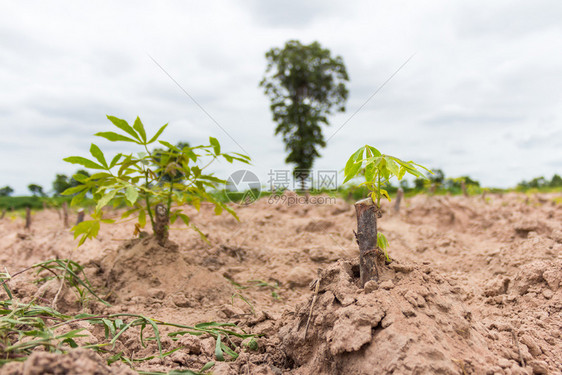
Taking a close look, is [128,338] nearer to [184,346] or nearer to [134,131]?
[184,346]

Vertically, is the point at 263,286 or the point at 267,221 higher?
the point at 267,221

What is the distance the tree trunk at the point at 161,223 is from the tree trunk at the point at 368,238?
1.78m

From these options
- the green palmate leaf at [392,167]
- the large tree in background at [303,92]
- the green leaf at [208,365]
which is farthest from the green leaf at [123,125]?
the large tree in background at [303,92]

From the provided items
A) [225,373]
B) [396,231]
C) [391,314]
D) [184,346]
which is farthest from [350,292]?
[396,231]

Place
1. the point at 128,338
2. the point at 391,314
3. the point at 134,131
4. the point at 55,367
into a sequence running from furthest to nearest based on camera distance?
1. the point at 134,131
2. the point at 128,338
3. the point at 391,314
4. the point at 55,367

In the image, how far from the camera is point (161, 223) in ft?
10.1

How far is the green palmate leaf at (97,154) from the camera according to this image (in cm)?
255

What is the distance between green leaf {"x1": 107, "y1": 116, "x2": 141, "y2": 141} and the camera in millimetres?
2605

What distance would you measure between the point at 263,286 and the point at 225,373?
151 cm

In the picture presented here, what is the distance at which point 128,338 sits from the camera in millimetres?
2000

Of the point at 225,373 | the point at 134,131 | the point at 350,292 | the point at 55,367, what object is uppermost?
the point at 134,131

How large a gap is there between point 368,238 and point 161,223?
1890mm

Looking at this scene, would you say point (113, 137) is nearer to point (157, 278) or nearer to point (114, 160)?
point (114, 160)

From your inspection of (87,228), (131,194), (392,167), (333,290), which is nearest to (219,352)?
(333,290)
